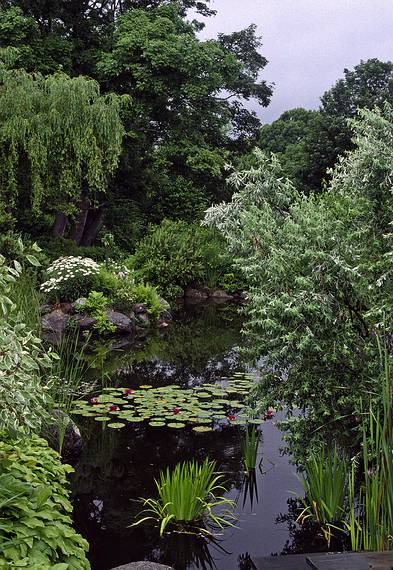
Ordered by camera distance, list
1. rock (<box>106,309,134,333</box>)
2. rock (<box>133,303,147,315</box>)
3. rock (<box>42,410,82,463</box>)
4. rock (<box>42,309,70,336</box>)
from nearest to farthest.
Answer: rock (<box>42,410,82,463</box>) → rock (<box>42,309,70,336</box>) → rock (<box>106,309,134,333</box>) → rock (<box>133,303,147,315</box>)

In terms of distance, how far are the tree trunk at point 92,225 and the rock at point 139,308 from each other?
7.04 metres

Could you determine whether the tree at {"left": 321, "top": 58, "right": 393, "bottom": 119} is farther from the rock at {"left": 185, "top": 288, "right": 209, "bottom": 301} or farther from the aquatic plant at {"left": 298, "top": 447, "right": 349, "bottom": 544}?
the aquatic plant at {"left": 298, "top": 447, "right": 349, "bottom": 544}

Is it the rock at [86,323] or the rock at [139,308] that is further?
the rock at [139,308]

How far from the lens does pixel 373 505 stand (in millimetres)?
2934

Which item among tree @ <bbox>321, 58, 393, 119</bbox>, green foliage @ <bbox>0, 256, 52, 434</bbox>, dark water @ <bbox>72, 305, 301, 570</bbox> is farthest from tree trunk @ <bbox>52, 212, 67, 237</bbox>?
tree @ <bbox>321, 58, 393, 119</bbox>

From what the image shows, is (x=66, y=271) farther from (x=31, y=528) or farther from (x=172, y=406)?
(x=31, y=528)

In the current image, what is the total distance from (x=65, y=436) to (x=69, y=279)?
7555mm

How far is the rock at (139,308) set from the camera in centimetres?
1311

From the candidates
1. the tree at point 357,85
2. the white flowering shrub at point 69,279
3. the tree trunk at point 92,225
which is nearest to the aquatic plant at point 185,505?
the white flowering shrub at point 69,279

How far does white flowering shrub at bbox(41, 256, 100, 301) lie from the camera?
12617 mm

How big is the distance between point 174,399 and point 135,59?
44.3 feet

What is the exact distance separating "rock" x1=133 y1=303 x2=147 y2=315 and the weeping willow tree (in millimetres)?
3497

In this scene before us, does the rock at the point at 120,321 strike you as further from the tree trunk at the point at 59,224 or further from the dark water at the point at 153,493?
the tree trunk at the point at 59,224

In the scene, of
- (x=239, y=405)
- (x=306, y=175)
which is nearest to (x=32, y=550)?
(x=239, y=405)
